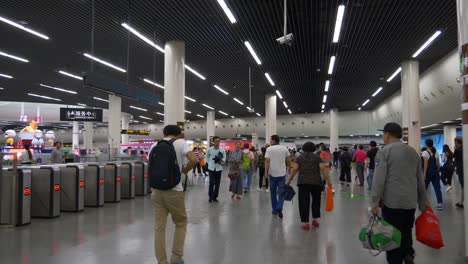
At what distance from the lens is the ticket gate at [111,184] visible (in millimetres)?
9992

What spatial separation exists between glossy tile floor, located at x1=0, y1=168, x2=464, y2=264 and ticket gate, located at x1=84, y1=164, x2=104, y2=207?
0.38 m

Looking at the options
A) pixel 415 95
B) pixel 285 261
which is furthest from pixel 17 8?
pixel 415 95

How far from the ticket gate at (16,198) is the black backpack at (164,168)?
159 inches

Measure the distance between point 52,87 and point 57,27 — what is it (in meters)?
11.6

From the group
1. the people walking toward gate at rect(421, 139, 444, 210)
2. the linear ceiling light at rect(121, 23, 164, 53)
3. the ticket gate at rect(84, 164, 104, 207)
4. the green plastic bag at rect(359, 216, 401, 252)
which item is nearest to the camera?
the green plastic bag at rect(359, 216, 401, 252)

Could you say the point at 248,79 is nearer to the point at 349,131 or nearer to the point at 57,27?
the point at 57,27

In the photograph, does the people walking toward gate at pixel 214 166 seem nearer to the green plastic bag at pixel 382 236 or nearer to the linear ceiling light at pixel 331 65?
the green plastic bag at pixel 382 236

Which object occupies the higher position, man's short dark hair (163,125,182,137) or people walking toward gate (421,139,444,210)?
man's short dark hair (163,125,182,137)

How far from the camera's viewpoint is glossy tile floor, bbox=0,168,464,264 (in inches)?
187

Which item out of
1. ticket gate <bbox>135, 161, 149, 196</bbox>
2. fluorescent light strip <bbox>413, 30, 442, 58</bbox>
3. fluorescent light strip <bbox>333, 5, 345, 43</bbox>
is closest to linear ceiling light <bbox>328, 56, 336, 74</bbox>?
fluorescent light strip <bbox>333, 5, 345, 43</bbox>

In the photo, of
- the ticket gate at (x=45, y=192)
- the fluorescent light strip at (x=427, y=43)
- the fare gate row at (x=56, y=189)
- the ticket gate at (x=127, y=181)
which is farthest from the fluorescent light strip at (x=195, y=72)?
the ticket gate at (x=45, y=192)

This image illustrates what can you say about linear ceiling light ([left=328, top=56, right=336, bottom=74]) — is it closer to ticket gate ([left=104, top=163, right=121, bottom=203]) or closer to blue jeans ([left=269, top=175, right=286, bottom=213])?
blue jeans ([left=269, top=175, right=286, bottom=213])

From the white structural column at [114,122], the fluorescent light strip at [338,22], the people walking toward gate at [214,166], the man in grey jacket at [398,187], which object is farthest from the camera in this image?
the white structural column at [114,122]

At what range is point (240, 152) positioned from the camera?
36.2ft
